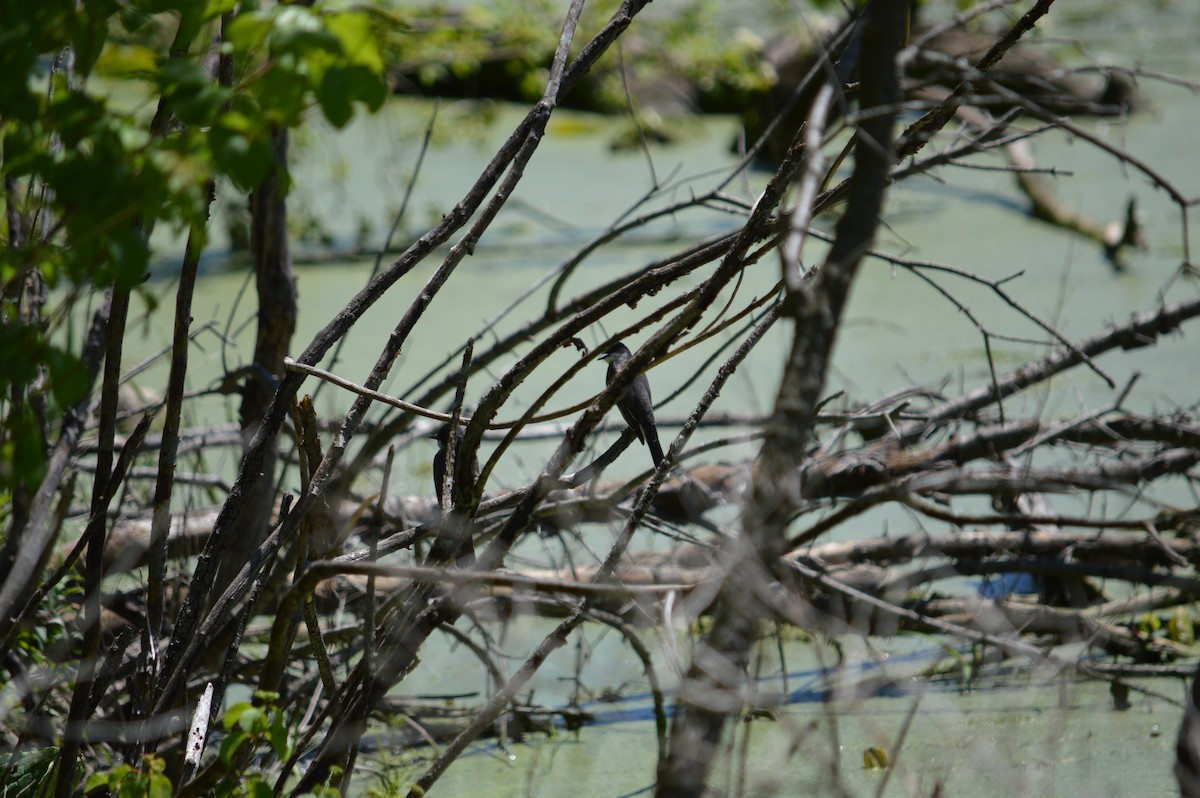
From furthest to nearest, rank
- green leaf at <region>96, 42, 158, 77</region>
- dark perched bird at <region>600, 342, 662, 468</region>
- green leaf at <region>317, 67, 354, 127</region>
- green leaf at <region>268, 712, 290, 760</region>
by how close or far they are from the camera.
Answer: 1. dark perched bird at <region>600, 342, 662, 468</region>
2. green leaf at <region>268, 712, 290, 760</region>
3. green leaf at <region>96, 42, 158, 77</region>
4. green leaf at <region>317, 67, 354, 127</region>

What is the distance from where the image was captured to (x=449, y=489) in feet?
4.66

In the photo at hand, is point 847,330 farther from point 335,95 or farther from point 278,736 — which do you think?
point 335,95

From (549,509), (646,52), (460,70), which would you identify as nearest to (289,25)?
(549,509)

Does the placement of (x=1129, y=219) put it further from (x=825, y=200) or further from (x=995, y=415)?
(x=825, y=200)

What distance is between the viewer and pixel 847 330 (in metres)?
4.29

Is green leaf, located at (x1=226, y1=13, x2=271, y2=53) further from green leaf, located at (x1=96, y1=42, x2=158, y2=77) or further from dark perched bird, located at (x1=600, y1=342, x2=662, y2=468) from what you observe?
dark perched bird, located at (x1=600, y1=342, x2=662, y2=468)

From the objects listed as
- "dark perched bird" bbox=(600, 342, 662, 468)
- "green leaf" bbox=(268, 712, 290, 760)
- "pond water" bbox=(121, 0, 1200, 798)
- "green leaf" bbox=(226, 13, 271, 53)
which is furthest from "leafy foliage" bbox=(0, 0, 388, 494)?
"dark perched bird" bbox=(600, 342, 662, 468)

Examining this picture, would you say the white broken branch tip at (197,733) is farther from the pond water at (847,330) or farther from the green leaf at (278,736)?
the pond water at (847,330)

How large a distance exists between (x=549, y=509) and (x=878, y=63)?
934mm

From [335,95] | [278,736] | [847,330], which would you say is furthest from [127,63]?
[847,330]

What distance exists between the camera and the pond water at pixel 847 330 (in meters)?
2.03

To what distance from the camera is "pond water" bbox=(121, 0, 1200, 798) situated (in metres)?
2.03

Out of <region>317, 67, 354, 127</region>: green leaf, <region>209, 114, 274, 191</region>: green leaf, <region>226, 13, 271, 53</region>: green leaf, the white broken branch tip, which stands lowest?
the white broken branch tip

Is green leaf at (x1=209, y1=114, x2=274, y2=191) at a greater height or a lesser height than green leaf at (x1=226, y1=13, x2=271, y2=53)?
lesser
